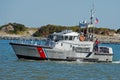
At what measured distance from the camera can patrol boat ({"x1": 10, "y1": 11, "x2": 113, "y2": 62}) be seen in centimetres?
4944

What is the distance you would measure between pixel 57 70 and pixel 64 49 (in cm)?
690

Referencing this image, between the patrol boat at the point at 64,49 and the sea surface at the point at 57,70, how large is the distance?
72 cm

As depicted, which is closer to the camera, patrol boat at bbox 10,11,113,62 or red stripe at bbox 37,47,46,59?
red stripe at bbox 37,47,46,59

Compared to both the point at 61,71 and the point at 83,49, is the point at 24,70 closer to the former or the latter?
the point at 61,71

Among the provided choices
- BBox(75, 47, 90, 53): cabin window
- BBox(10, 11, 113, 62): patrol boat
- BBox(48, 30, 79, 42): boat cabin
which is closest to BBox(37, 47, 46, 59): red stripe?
BBox(10, 11, 113, 62): patrol boat

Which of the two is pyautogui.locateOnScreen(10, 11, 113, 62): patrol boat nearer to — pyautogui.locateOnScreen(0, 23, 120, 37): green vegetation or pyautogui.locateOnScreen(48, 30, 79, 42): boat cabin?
pyautogui.locateOnScreen(48, 30, 79, 42): boat cabin

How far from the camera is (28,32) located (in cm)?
17025

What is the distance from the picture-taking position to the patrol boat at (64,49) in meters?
49.4

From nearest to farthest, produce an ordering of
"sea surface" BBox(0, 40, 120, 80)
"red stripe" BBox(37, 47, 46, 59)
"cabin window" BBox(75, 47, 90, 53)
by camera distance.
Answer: "sea surface" BBox(0, 40, 120, 80)
"red stripe" BBox(37, 47, 46, 59)
"cabin window" BBox(75, 47, 90, 53)

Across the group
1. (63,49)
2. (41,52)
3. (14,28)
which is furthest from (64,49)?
(14,28)

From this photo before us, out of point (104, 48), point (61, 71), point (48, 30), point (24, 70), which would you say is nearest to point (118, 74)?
point (61, 71)

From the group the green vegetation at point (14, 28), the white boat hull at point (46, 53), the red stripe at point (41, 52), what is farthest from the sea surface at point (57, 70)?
the green vegetation at point (14, 28)

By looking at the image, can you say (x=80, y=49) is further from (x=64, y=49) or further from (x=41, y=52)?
(x=41, y=52)

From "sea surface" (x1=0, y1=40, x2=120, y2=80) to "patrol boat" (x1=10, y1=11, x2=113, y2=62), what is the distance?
0.72m
